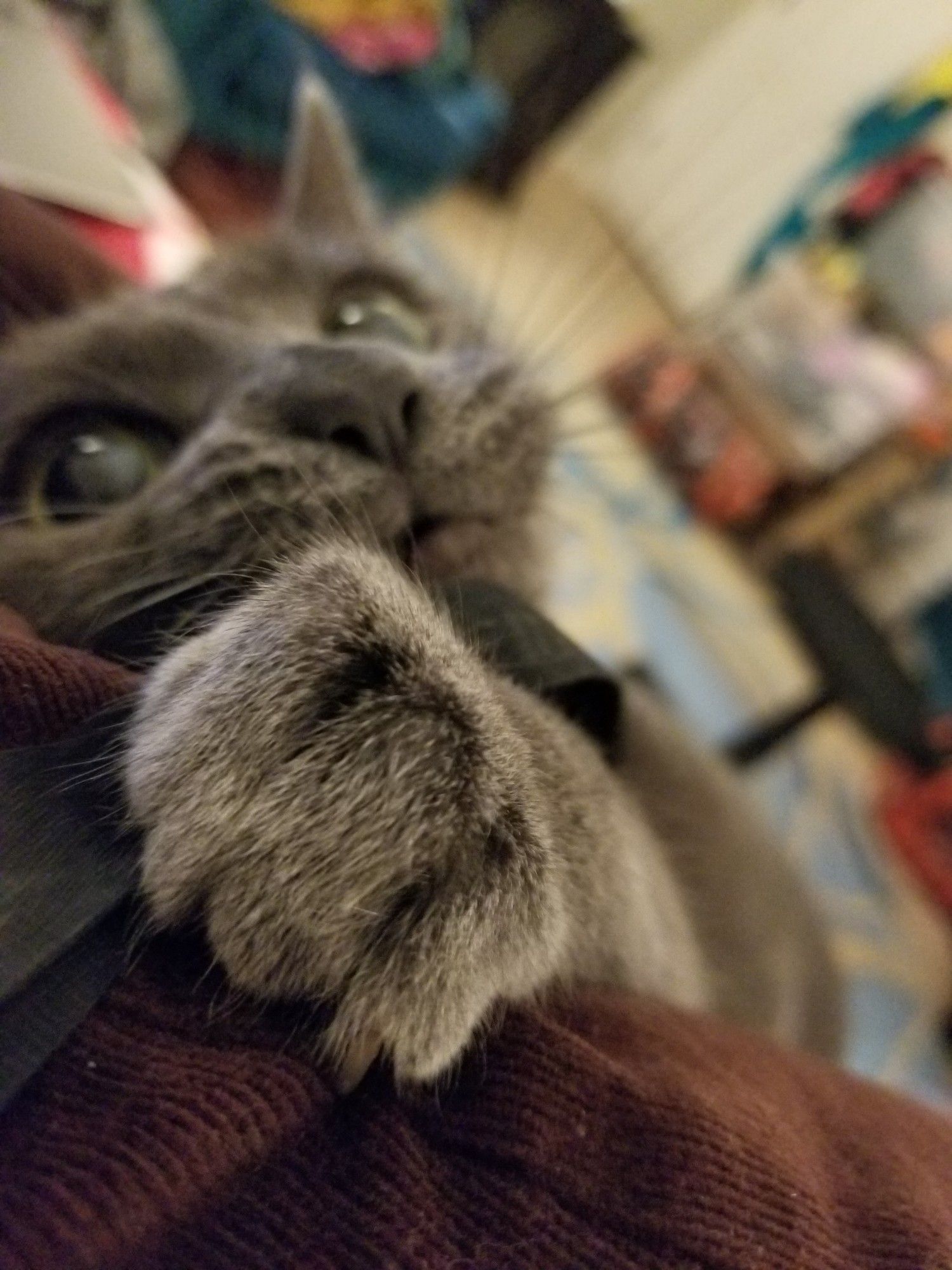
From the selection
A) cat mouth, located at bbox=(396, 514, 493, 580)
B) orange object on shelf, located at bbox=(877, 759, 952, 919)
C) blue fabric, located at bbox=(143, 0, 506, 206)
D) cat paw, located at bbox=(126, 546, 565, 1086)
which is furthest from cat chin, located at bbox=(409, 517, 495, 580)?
orange object on shelf, located at bbox=(877, 759, 952, 919)

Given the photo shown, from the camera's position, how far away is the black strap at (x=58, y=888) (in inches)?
10.5

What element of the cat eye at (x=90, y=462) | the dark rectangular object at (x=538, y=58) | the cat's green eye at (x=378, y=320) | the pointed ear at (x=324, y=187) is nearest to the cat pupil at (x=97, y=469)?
the cat eye at (x=90, y=462)

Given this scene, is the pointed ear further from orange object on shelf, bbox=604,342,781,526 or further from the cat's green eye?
orange object on shelf, bbox=604,342,781,526

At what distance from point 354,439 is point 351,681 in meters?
0.23

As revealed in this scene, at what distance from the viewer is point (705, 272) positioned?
4.69 ft

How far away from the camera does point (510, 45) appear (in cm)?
120

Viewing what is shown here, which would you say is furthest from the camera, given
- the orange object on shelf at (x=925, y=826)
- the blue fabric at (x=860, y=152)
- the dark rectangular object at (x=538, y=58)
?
the orange object on shelf at (x=925, y=826)

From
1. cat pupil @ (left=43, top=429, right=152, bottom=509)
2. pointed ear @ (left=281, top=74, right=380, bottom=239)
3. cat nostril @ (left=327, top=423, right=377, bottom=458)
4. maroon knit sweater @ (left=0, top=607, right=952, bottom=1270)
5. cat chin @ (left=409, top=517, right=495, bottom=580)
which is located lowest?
maroon knit sweater @ (left=0, top=607, right=952, bottom=1270)

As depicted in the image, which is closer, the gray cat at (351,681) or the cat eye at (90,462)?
the gray cat at (351,681)

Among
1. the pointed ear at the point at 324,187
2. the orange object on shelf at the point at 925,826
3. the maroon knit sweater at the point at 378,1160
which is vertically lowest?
the orange object on shelf at the point at 925,826

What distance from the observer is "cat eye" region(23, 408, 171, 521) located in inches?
23.4

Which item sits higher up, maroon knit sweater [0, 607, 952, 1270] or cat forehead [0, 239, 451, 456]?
cat forehead [0, 239, 451, 456]

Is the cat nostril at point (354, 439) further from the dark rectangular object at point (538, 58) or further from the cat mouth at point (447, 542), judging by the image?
the dark rectangular object at point (538, 58)

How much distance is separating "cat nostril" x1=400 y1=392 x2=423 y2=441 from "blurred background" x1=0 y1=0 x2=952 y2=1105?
0.85ft
